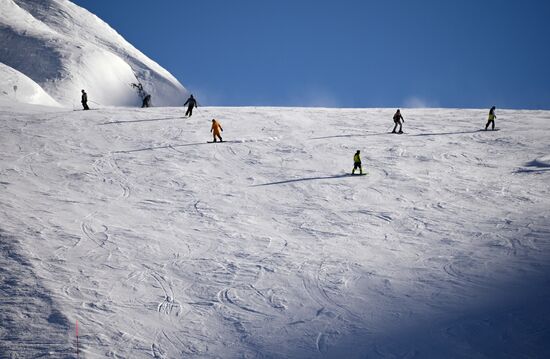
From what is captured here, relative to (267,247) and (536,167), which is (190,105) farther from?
(536,167)

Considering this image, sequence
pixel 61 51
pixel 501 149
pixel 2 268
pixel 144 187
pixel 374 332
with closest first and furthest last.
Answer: pixel 374 332 < pixel 2 268 < pixel 144 187 < pixel 501 149 < pixel 61 51

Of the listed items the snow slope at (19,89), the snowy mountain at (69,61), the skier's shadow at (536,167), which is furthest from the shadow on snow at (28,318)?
the snowy mountain at (69,61)

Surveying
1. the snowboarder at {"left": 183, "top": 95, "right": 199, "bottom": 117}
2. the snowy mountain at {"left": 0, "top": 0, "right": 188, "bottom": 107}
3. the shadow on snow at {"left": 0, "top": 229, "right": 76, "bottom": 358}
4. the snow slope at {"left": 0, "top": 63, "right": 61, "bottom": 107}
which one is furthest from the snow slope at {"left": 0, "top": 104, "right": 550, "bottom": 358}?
the snowy mountain at {"left": 0, "top": 0, "right": 188, "bottom": 107}

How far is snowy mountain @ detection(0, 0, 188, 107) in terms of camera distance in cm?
5619

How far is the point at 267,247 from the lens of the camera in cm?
1262

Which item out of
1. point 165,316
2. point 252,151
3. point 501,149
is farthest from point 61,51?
point 165,316

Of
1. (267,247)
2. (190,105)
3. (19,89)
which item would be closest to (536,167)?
(267,247)

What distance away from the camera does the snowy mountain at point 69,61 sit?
5619 cm

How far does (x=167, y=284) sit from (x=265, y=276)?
7.59 feet

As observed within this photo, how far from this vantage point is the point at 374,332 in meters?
9.13

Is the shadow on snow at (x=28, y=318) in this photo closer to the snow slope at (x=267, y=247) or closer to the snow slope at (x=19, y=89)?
the snow slope at (x=267, y=247)

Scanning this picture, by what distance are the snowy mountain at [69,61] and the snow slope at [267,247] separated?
29.6 m

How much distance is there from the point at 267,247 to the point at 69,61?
5519 centimetres

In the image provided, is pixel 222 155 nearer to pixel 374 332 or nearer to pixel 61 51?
pixel 374 332
